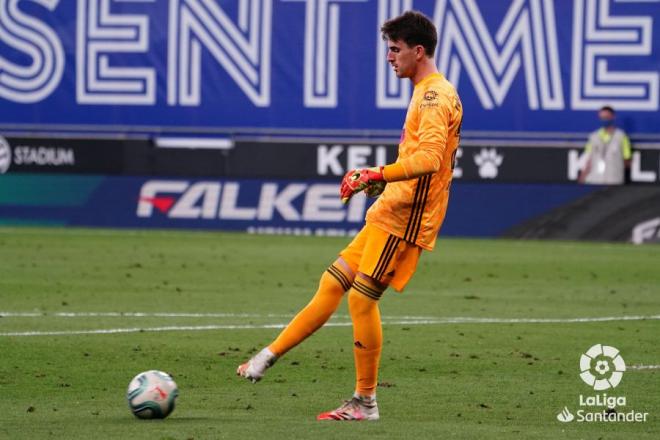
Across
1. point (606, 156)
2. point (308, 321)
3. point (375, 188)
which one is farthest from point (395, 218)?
point (606, 156)

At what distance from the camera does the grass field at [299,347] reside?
776 centimetres

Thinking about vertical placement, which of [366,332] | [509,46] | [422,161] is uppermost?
[509,46]

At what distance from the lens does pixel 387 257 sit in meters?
8.02

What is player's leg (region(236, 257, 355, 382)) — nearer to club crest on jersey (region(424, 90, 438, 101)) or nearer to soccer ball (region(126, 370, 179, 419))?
soccer ball (region(126, 370, 179, 419))

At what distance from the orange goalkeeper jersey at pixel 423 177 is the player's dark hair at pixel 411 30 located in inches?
7.9

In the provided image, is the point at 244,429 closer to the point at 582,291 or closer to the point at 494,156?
the point at 582,291

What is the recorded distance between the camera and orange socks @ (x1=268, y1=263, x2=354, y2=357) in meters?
8.12

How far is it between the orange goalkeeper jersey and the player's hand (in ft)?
0.19

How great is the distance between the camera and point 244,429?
734 cm

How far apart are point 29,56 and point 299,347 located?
60.4 feet

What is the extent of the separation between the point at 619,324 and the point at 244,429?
6213 millimetres

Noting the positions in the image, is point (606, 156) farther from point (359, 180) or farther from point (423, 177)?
point (359, 180)

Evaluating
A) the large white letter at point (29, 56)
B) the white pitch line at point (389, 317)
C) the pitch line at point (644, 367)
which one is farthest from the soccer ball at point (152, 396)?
the large white letter at point (29, 56)

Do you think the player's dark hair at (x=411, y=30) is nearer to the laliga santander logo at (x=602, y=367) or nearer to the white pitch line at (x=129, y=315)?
the laliga santander logo at (x=602, y=367)
